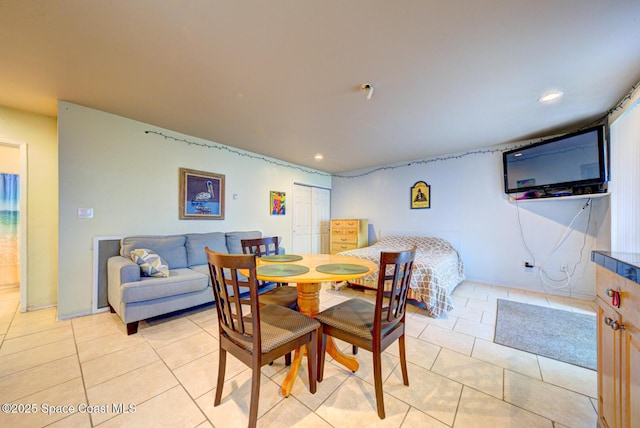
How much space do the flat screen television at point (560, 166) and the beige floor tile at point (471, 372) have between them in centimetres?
271

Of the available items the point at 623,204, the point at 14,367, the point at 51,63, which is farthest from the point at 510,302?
the point at 51,63

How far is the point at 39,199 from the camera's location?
2855mm

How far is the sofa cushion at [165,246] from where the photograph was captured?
280cm

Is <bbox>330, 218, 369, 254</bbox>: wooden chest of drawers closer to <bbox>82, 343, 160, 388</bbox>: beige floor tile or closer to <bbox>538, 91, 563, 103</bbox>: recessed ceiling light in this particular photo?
<bbox>538, 91, 563, 103</bbox>: recessed ceiling light

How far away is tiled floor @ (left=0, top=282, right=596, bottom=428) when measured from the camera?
4.36 ft

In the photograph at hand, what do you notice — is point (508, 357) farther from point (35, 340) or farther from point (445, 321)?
point (35, 340)

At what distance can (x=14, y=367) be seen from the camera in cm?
173

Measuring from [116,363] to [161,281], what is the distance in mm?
736

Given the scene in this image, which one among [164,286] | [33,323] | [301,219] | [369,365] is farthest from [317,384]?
[301,219]

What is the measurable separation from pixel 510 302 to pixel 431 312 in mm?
1325

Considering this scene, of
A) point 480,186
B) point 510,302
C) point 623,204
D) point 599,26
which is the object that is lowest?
point 510,302

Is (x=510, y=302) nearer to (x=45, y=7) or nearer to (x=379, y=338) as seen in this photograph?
(x=379, y=338)

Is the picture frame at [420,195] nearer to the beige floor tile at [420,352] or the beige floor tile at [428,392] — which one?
the beige floor tile at [420,352]

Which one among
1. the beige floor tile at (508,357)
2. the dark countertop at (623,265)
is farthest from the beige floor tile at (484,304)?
the dark countertop at (623,265)
